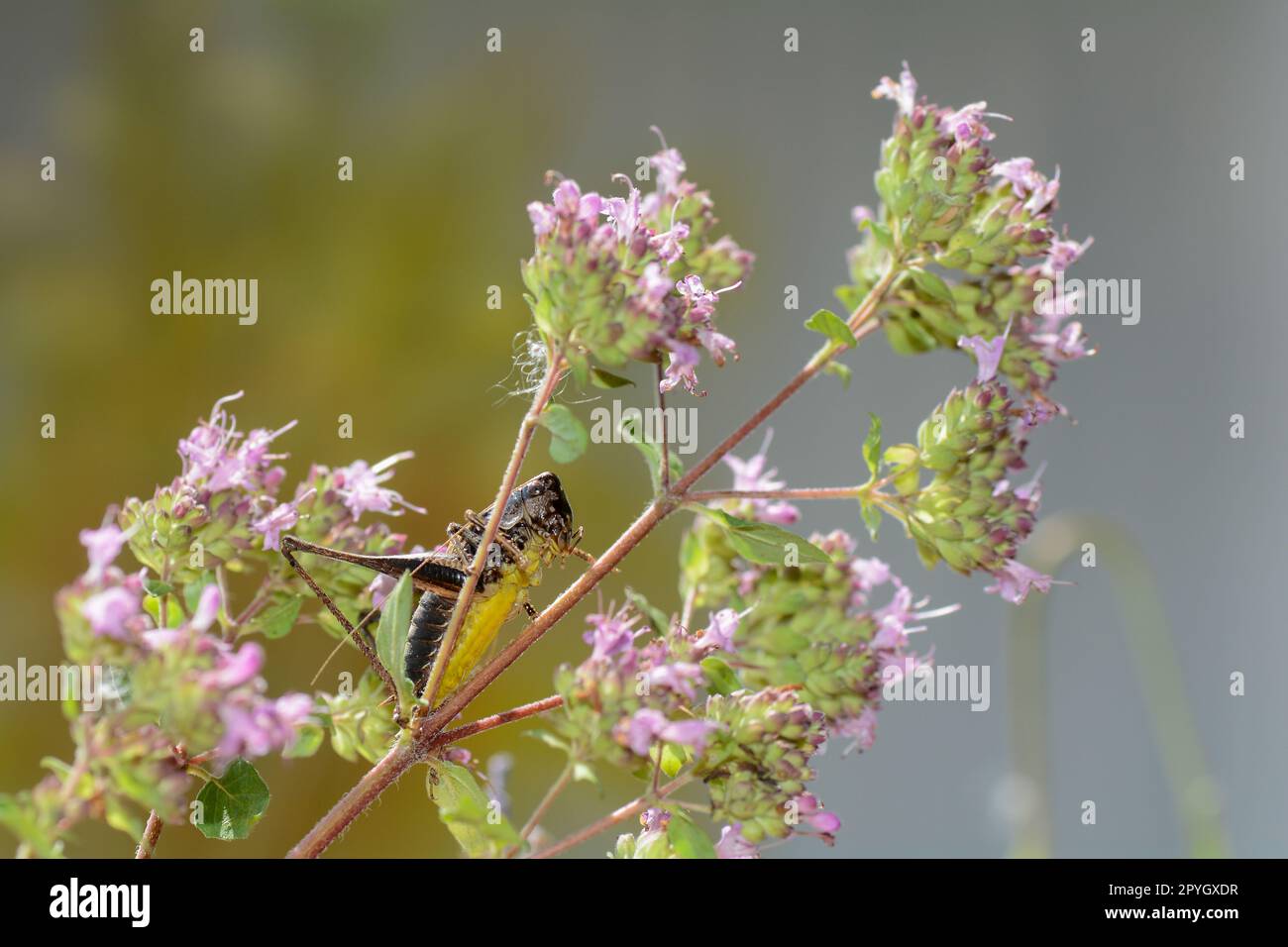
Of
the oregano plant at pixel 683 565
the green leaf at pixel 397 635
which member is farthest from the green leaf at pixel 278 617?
the green leaf at pixel 397 635

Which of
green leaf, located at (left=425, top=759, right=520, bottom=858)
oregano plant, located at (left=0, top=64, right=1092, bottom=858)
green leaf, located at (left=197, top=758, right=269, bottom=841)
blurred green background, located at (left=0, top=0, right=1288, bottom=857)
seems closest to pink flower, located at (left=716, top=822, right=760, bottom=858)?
oregano plant, located at (left=0, top=64, right=1092, bottom=858)

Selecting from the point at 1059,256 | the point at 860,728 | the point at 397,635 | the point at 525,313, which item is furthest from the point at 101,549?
the point at 525,313

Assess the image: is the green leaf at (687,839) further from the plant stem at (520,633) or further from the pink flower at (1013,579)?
the pink flower at (1013,579)

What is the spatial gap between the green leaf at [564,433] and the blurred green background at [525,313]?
119cm

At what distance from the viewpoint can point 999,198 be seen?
0.54 metres

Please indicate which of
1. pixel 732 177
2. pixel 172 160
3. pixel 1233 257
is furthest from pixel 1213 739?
pixel 172 160

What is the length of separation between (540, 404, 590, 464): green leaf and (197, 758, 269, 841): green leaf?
0.19m

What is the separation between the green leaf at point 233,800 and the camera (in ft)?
1.54

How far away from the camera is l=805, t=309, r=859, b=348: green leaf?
1.63 feet

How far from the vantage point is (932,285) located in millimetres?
522

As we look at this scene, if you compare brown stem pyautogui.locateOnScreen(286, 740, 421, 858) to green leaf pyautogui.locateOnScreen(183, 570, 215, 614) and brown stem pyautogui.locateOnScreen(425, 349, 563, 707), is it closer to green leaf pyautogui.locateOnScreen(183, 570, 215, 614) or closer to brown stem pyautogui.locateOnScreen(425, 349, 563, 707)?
brown stem pyautogui.locateOnScreen(425, 349, 563, 707)

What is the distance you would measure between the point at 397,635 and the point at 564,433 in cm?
11

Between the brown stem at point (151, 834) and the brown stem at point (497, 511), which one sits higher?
the brown stem at point (497, 511)

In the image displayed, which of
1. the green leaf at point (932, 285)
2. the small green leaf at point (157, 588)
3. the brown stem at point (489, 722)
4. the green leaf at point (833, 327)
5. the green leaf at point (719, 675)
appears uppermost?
the green leaf at point (932, 285)
